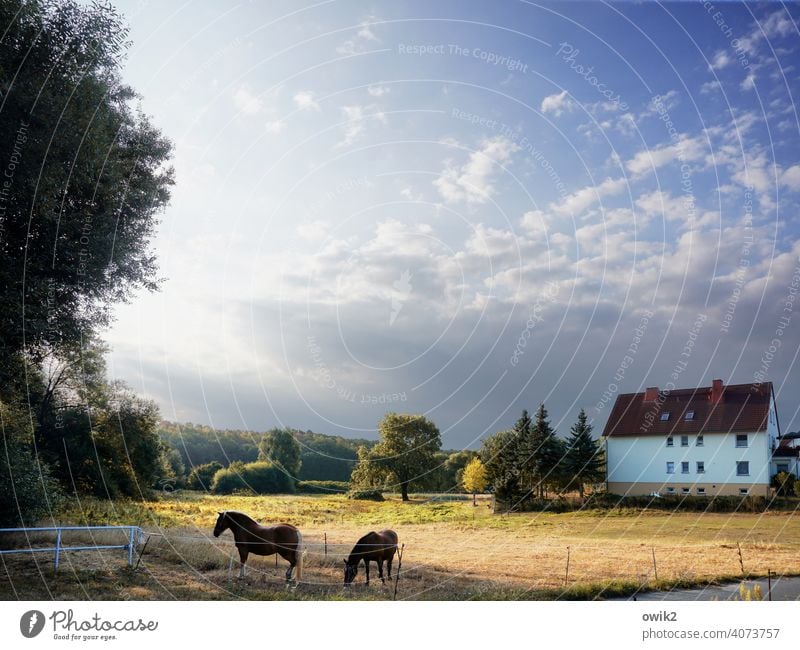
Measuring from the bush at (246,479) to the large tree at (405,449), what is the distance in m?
1.49

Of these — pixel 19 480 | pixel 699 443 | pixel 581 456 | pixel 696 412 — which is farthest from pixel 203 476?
pixel 696 412

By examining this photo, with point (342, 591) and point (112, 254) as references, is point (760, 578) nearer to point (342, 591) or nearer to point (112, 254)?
point (342, 591)

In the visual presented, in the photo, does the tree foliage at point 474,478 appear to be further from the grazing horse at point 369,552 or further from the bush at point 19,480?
the bush at point 19,480

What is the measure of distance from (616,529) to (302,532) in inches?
546

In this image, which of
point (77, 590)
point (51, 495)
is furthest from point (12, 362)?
point (77, 590)

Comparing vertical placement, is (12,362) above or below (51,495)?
above

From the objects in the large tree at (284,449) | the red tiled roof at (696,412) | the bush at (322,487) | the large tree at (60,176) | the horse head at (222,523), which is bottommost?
the horse head at (222,523)

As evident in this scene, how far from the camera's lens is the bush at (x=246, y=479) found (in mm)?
9805

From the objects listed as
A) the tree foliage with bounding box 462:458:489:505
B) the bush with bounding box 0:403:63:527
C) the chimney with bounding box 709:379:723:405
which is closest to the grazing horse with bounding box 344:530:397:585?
the tree foliage with bounding box 462:458:489:505

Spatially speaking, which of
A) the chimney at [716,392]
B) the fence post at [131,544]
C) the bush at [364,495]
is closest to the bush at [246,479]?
the bush at [364,495]

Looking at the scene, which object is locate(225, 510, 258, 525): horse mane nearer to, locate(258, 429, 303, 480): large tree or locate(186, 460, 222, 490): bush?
locate(186, 460, 222, 490): bush

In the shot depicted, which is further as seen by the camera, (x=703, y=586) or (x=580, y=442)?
(x=580, y=442)

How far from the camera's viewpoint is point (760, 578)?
11570 mm

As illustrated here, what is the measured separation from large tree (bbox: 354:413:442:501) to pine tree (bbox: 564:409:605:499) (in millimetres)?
17782
